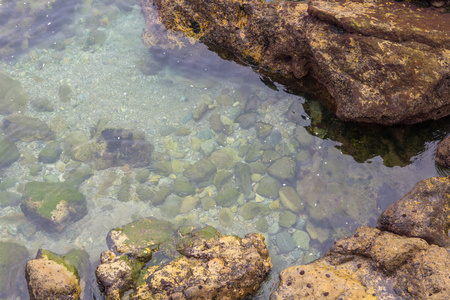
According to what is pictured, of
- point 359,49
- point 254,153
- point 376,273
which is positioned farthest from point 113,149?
point 376,273

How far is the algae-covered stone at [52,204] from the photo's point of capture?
580 centimetres

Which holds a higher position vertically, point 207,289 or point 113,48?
point 113,48

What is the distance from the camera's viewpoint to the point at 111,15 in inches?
342

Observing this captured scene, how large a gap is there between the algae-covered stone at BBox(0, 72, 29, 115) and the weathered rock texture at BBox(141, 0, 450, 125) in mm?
4472

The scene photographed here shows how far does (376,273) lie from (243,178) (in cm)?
276

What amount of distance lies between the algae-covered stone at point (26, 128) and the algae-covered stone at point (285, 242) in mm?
4892

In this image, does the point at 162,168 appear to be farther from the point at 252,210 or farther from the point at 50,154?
the point at 50,154

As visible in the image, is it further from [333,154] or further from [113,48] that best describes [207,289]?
[113,48]

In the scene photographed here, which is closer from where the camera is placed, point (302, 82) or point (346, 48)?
point (346, 48)

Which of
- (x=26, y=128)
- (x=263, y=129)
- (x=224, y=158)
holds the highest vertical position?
(x=263, y=129)

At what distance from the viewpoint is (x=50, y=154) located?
21.6 ft

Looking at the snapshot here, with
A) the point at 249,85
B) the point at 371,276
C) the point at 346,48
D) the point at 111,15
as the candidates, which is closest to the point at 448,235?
the point at 371,276

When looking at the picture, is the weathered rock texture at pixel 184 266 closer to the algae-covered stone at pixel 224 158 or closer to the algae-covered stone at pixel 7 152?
the algae-covered stone at pixel 224 158

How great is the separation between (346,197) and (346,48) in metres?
2.43
